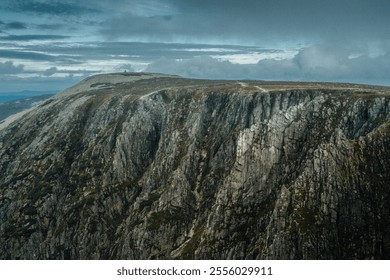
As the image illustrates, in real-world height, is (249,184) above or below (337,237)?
above

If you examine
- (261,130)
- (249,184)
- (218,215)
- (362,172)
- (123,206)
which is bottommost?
(123,206)

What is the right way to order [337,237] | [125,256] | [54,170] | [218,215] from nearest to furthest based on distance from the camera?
1. [337,237]
2. [218,215]
3. [125,256]
4. [54,170]

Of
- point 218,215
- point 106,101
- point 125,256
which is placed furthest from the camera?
point 106,101

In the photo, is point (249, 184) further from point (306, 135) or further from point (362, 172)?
point (362, 172)
